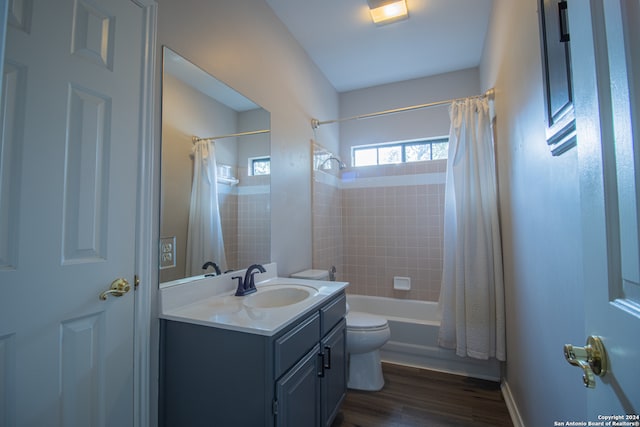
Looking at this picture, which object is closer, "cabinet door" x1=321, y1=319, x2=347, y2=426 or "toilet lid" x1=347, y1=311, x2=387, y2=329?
"cabinet door" x1=321, y1=319, x2=347, y2=426

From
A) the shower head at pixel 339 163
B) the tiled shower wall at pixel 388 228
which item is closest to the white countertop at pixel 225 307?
the tiled shower wall at pixel 388 228

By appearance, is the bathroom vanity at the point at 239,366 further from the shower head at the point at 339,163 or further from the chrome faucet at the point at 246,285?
the shower head at the point at 339,163

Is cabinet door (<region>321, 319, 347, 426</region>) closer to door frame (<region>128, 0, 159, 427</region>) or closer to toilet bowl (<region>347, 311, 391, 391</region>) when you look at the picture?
toilet bowl (<region>347, 311, 391, 391</region>)

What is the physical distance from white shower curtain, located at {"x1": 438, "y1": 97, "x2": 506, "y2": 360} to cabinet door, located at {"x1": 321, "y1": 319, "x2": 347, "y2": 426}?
1.07 m

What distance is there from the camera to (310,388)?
1.35 meters

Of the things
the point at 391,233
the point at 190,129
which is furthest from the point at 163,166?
the point at 391,233

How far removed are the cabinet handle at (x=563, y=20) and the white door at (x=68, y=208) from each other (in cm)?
151

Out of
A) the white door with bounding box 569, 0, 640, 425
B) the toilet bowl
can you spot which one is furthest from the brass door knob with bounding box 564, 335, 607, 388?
the toilet bowl

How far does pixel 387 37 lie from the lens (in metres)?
2.45

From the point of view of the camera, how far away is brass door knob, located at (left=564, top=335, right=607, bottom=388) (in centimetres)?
53

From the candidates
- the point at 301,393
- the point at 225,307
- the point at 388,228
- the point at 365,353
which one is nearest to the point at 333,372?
the point at 301,393

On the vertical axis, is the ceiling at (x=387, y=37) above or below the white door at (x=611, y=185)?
above

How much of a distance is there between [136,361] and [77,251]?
504mm

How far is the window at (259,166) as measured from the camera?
1.91 meters
